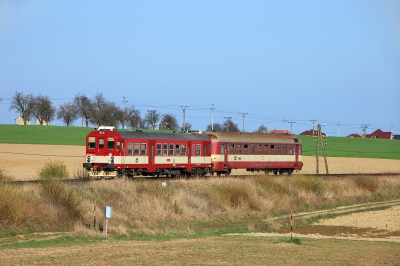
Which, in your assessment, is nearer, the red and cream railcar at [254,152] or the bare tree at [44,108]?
the red and cream railcar at [254,152]

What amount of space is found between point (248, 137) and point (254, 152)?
52.4 inches

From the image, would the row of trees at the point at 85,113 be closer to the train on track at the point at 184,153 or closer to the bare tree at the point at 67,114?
the bare tree at the point at 67,114

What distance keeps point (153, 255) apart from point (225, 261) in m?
2.45

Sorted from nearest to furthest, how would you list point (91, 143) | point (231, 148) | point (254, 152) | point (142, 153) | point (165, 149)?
point (91, 143), point (142, 153), point (165, 149), point (231, 148), point (254, 152)

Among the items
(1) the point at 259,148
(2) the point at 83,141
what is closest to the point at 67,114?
(2) the point at 83,141

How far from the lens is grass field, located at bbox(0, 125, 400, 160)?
9838cm

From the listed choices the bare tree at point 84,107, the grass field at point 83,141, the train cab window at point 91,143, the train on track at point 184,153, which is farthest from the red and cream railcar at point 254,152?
the bare tree at point 84,107

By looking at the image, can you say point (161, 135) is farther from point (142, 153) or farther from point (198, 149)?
point (198, 149)

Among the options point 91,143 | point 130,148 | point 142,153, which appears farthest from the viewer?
point 142,153

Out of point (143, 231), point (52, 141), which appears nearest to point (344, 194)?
point (143, 231)

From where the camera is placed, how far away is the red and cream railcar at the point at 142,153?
43812 millimetres

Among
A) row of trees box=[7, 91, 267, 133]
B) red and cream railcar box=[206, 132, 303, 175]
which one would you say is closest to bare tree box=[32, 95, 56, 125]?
row of trees box=[7, 91, 267, 133]

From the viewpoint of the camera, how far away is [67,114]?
15188cm

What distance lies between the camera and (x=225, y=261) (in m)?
21.4
